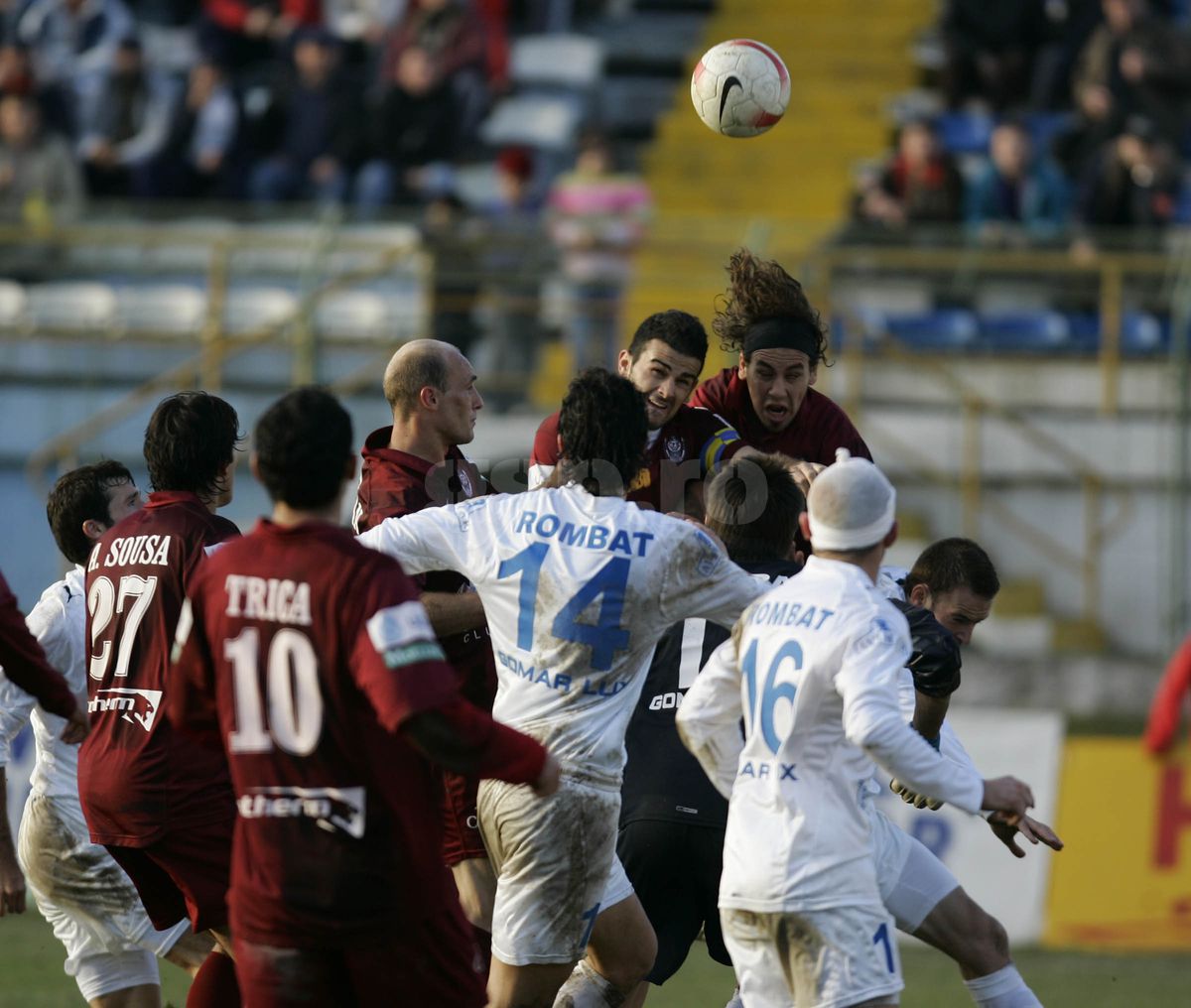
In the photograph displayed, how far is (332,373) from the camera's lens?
47.5ft

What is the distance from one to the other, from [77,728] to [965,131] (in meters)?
12.8

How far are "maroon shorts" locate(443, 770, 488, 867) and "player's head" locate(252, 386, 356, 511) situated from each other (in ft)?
6.30

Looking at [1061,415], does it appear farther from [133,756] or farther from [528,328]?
[133,756]

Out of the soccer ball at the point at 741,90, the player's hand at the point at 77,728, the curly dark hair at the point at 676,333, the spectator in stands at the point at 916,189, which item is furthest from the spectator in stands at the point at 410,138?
the player's hand at the point at 77,728

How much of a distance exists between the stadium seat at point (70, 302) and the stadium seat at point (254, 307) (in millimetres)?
902

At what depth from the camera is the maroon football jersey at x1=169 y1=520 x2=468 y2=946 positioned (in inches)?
199

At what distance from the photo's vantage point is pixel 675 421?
7.30 meters

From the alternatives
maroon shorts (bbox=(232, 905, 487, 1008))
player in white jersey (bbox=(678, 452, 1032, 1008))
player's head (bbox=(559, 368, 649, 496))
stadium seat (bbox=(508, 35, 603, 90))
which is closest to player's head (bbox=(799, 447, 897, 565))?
player in white jersey (bbox=(678, 452, 1032, 1008))

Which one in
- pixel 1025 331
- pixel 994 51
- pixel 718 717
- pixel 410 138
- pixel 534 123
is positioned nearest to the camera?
pixel 718 717

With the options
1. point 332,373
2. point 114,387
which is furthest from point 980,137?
point 114,387

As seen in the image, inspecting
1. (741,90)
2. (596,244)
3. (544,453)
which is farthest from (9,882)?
(596,244)

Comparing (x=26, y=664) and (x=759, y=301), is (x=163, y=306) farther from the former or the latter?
(x=26, y=664)

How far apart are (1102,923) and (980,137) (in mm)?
8152

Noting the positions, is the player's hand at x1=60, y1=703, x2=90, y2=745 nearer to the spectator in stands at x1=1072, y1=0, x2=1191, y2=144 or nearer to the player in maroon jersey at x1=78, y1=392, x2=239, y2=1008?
the player in maroon jersey at x1=78, y1=392, x2=239, y2=1008
